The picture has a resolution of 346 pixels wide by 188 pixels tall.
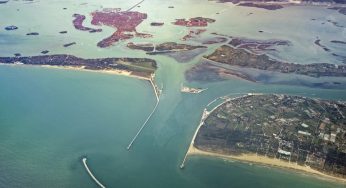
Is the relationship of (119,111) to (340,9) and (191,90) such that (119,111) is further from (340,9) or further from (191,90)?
(340,9)

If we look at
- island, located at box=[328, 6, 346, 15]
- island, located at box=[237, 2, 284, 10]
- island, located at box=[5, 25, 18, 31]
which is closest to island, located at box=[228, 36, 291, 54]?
island, located at box=[237, 2, 284, 10]

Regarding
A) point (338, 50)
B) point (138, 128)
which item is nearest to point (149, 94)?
point (138, 128)

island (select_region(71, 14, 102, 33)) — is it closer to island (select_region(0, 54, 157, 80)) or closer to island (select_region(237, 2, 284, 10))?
island (select_region(0, 54, 157, 80))

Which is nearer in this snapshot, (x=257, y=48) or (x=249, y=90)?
(x=249, y=90)

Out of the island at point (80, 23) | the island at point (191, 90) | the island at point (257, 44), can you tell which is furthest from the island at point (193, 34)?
the island at point (191, 90)

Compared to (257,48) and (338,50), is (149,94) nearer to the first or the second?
(257,48)

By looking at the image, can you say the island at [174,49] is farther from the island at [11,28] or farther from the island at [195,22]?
the island at [11,28]
